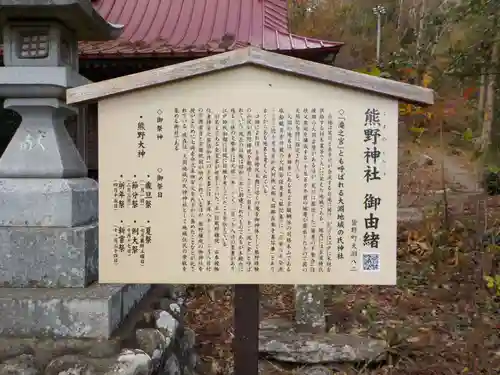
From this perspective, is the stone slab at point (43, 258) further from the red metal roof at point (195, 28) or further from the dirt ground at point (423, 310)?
the red metal roof at point (195, 28)

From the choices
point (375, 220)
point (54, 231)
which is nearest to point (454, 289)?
point (375, 220)

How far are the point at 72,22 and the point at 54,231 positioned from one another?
1.20 meters

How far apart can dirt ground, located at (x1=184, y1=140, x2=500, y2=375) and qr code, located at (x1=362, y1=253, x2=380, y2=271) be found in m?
2.53

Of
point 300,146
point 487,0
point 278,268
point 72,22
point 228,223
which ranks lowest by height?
point 278,268

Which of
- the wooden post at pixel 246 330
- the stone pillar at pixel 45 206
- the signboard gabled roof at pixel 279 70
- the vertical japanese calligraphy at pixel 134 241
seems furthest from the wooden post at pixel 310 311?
the signboard gabled roof at pixel 279 70

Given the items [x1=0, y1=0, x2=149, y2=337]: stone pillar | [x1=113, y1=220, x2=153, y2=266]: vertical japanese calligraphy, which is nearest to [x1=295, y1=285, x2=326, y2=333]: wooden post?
[x1=0, y1=0, x2=149, y2=337]: stone pillar

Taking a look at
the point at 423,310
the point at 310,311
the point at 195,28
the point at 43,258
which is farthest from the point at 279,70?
the point at 195,28

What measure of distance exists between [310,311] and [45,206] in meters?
3.09

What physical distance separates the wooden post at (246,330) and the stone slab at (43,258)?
0.93 meters

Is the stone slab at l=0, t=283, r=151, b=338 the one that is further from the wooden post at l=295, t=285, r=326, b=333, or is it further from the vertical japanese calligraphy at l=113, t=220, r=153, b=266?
the wooden post at l=295, t=285, r=326, b=333

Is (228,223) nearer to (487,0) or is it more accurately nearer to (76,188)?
(76,188)

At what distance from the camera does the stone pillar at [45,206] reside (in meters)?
2.63

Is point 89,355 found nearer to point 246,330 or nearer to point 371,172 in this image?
point 246,330

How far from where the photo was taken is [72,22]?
297 cm
